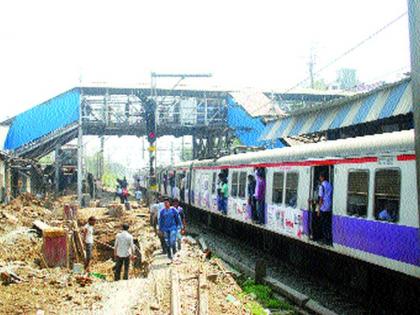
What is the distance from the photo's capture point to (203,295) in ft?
32.7

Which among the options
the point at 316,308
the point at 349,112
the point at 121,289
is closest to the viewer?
the point at 316,308

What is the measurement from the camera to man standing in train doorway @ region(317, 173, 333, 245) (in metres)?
11.3

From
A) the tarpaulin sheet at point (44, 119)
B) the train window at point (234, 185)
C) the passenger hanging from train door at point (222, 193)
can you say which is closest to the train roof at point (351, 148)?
the train window at point (234, 185)

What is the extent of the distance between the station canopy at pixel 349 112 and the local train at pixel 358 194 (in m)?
4.46

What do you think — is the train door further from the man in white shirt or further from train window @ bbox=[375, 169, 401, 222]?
the man in white shirt

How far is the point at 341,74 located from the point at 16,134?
6447 cm

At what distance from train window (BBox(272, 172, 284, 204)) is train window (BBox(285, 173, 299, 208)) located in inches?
16.4

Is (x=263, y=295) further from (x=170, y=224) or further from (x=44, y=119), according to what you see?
(x=44, y=119)

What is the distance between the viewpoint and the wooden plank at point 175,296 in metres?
9.04

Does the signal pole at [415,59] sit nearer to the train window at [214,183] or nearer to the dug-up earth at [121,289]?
the dug-up earth at [121,289]

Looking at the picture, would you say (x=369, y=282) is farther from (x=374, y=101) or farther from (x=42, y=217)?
(x=42, y=217)

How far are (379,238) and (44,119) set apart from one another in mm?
29686

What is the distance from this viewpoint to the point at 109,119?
123ft

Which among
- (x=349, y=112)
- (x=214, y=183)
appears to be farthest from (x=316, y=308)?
(x=214, y=183)
